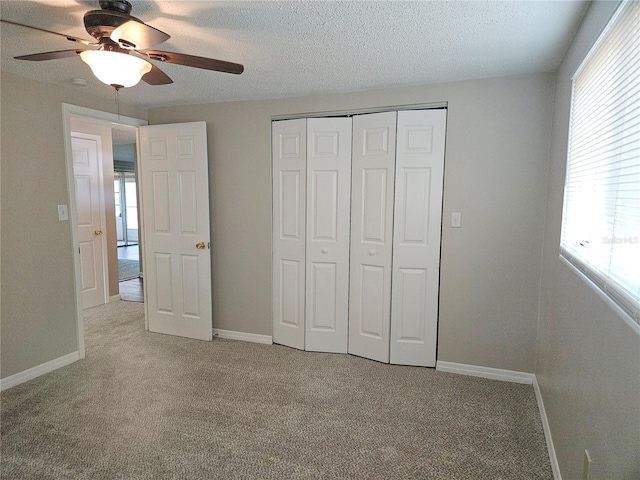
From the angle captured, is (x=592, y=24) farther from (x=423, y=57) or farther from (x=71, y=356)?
(x=71, y=356)

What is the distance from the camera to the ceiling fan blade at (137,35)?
1.47m

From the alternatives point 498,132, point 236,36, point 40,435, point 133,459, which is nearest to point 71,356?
point 40,435

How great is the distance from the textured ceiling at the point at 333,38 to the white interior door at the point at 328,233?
0.44 m

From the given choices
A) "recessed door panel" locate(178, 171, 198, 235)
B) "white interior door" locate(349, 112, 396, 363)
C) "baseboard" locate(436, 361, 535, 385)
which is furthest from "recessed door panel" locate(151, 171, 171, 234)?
"baseboard" locate(436, 361, 535, 385)

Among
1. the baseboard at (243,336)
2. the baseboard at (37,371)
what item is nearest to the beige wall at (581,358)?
the baseboard at (243,336)

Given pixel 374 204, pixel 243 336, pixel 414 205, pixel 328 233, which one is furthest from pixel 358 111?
pixel 243 336

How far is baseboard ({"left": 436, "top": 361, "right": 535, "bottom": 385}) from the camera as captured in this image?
2785mm

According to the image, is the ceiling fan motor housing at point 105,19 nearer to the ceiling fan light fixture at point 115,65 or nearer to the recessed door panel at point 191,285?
the ceiling fan light fixture at point 115,65

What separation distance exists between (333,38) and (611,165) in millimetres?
1471

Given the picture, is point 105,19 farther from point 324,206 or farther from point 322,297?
point 322,297

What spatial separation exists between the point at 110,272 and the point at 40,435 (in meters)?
3.04

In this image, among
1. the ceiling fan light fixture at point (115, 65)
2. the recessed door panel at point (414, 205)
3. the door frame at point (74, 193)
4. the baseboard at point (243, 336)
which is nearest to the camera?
the ceiling fan light fixture at point (115, 65)

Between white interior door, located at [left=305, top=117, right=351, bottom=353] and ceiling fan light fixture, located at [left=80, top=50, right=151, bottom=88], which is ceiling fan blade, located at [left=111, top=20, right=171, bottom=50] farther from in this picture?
Answer: white interior door, located at [left=305, top=117, right=351, bottom=353]

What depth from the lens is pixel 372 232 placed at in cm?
312
